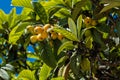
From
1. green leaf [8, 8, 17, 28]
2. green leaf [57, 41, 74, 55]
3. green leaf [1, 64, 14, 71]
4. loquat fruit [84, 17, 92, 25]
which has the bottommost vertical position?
green leaf [1, 64, 14, 71]

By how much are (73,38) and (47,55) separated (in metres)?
0.19

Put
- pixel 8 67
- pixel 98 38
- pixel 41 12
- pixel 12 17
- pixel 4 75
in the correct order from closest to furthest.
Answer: pixel 98 38, pixel 41 12, pixel 4 75, pixel 8 67, pixel 12 17

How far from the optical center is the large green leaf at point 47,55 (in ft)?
7.77

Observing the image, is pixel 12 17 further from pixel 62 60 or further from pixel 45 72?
pixel 62 60

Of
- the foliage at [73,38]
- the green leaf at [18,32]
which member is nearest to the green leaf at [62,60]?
the foliage at [73,38]

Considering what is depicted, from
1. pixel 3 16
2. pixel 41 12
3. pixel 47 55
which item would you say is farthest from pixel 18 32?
pixel 3 16

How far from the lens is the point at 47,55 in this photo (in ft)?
7.82

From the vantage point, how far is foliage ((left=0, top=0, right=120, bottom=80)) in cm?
231

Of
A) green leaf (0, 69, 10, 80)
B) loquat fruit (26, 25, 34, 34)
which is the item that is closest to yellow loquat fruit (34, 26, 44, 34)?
loquat fruit (26, 25, 34, 34)

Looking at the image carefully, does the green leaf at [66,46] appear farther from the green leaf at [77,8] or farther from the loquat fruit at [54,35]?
the green leaf at [77,8]

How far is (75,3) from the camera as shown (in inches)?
99.0

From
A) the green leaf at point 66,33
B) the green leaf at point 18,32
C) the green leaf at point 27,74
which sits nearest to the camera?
the green leaf at point 66,33

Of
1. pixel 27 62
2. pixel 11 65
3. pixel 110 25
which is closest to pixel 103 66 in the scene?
pixel 110 25

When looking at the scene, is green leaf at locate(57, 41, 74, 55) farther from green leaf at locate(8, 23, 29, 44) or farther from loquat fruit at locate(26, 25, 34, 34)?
green leaf at locate(8, 23, 29, 44)
